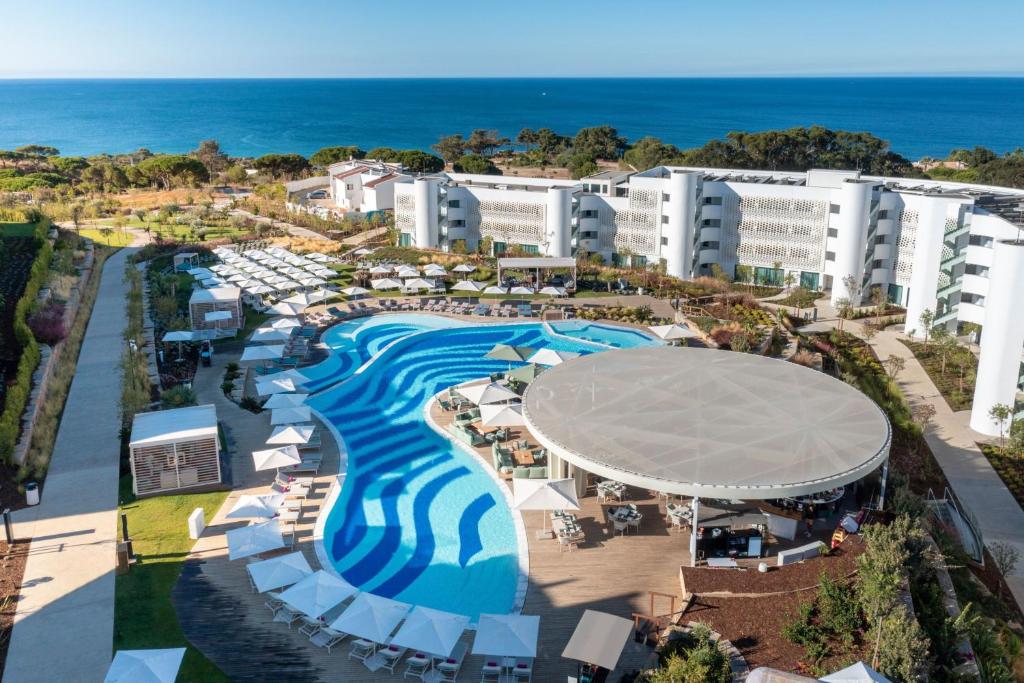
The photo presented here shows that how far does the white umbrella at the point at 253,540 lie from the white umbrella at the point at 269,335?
50.4 feet

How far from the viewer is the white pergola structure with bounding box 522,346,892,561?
1780 centimetres

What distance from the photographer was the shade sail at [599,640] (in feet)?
45.2

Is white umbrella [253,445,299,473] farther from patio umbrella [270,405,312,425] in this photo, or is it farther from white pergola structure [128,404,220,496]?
patio umbrella [270,405,312,425]

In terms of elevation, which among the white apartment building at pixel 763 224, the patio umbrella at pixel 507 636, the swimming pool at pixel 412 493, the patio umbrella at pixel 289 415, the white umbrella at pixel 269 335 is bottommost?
the swimming pool at pixel 412 493

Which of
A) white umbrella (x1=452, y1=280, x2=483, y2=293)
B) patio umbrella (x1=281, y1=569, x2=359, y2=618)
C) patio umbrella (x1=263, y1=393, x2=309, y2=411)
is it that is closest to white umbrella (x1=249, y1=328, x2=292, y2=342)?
patio umbrella (x1=263, y1=393, x2=309, y2=411)

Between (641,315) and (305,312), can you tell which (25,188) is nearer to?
(305,312)

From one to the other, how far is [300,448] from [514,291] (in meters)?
18.7

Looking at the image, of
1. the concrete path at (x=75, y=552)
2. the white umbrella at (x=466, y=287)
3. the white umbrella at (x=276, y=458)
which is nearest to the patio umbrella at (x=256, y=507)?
the white umbrella at (x=276, y=458)

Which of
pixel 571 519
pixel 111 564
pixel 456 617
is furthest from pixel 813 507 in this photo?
pixel 111 564

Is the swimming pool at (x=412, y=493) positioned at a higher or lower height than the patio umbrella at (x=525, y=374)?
lower

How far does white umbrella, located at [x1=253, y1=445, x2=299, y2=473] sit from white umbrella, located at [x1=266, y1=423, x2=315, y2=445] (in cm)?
52

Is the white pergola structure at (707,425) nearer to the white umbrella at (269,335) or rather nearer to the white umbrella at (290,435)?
the white umbrella at (290,435)

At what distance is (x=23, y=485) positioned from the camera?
21.2 m

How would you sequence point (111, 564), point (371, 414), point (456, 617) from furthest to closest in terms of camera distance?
point (371, 414) → point (111, 564) → point (456, 617)
